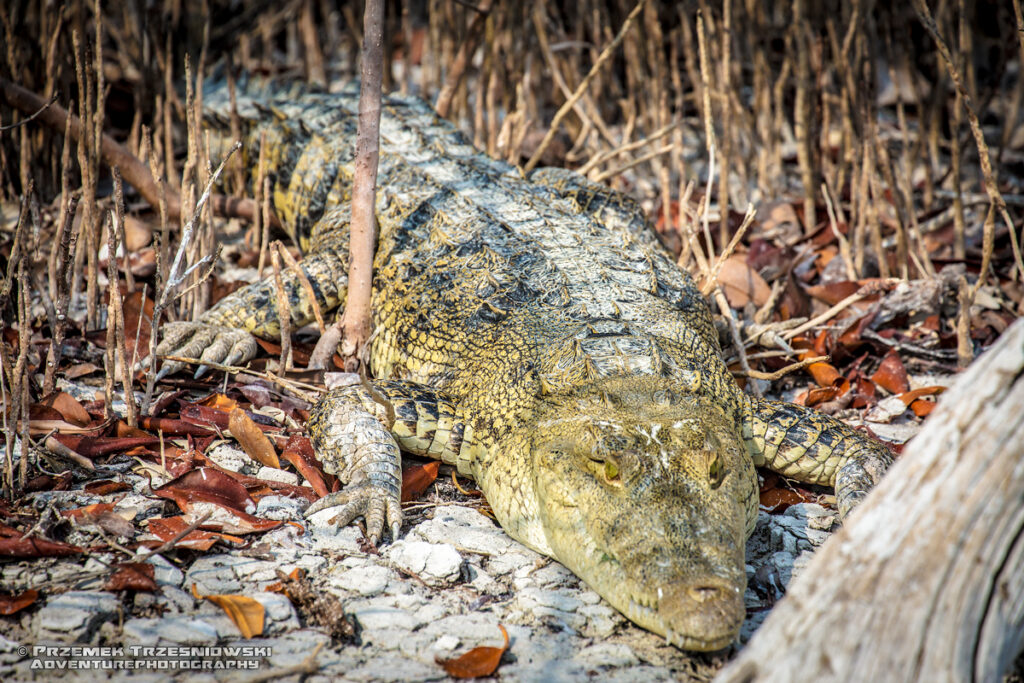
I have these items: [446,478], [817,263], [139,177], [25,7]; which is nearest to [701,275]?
[817,263]

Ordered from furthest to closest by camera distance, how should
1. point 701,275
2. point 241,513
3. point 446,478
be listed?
1. point 701,275
2. point 446,478
3. point 241,513

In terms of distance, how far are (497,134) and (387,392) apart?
106 inches

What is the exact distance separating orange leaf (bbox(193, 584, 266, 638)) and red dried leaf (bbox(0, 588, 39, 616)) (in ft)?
1.28

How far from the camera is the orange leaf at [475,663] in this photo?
6.47ft

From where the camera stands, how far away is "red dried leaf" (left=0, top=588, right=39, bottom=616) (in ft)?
6.53

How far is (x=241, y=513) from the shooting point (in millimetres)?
2482

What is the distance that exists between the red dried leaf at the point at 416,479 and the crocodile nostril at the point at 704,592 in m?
1.23

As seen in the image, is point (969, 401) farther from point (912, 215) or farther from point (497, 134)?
point (497, 134)

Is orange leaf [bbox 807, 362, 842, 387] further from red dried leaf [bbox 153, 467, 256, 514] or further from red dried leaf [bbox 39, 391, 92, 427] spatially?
red dried leaf [bbox 39, 391, 92, 427]

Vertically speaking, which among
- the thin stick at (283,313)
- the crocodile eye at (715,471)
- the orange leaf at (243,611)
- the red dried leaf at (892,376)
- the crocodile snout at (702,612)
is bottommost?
the orange leaf at (243,611)

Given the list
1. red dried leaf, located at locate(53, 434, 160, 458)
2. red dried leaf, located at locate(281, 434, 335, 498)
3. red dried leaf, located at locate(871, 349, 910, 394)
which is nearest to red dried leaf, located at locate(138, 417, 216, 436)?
red dried leaf, located at locate(53, 434, 160, 458)

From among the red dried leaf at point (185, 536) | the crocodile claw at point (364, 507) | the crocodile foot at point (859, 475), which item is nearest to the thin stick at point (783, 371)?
the crocodile foot at point (859, 475)

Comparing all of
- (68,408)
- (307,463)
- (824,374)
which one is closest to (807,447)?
(824,374)

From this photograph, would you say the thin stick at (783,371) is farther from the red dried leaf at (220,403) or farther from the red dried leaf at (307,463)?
the red dried leaf at (220,403)
